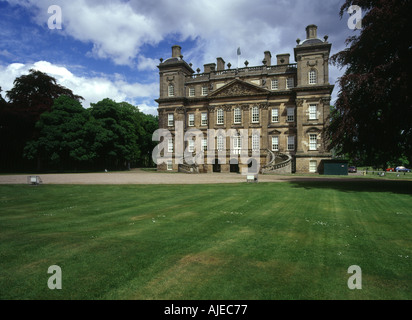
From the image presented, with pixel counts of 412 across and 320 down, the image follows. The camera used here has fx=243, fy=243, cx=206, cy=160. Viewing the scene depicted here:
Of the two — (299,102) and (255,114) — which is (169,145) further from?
(299,102)

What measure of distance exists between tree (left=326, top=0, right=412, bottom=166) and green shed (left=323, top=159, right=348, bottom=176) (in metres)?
16.3

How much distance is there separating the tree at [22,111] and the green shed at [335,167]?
50316mm

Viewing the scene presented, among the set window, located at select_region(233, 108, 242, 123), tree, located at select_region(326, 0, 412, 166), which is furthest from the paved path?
window, located at select_region(233, 108, 242, 123)

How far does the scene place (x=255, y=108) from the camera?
45.1 meters

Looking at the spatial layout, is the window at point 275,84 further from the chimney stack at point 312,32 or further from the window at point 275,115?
the chimney stack at point 312,32

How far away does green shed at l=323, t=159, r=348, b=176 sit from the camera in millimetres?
36875

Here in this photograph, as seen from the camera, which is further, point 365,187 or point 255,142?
point 255,142

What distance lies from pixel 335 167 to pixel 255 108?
17.0 metres

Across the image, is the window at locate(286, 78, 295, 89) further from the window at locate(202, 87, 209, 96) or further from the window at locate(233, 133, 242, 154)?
the window at locate(202, 87, 209, 96)

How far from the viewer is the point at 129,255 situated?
18.4 feet

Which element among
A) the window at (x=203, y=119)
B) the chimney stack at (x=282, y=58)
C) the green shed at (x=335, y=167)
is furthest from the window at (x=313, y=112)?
the window at (x=203, y=119)

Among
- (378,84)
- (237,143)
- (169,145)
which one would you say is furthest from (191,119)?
(378,84)

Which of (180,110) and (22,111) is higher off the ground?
(180,110)

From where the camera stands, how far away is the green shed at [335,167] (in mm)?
36875
